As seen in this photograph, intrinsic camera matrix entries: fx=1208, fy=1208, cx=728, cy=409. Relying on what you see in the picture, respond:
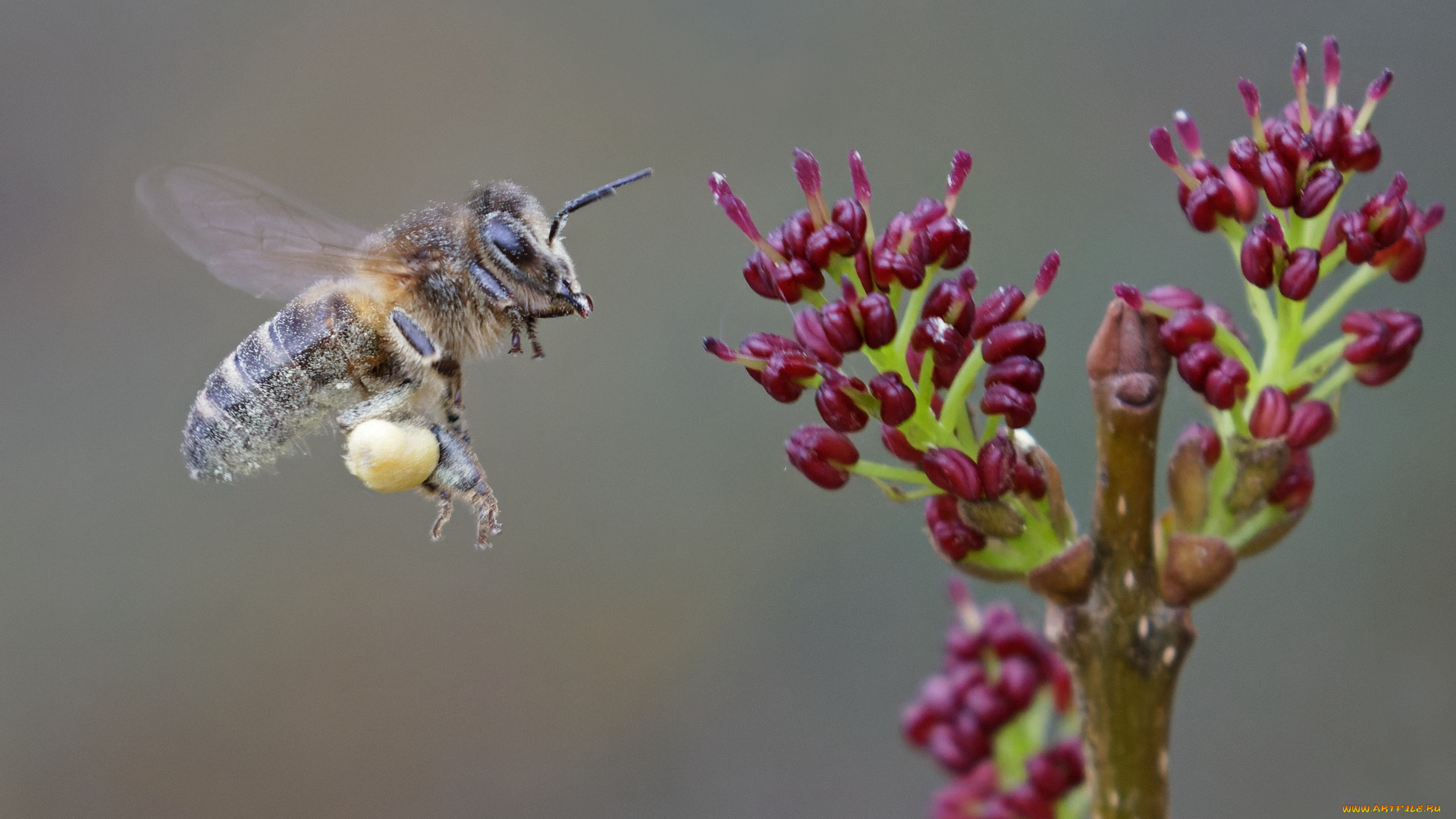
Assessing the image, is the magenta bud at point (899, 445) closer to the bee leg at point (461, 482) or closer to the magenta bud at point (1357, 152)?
the magenta bud at point (1357, 152)

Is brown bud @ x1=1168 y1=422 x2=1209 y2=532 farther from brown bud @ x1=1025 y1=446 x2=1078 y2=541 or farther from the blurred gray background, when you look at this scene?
the blurred gray background

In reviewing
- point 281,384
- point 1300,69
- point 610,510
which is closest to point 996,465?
point 1300,69

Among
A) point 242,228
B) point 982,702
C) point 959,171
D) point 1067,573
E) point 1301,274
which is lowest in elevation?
point 982,702

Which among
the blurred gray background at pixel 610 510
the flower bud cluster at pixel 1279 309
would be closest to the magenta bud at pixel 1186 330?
the flower bud cluster at pixel 1279 309

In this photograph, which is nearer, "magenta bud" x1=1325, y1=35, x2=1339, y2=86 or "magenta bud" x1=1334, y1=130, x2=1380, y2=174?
"magenta bud" x1=1334, y1=130, x2=1380, y2=174

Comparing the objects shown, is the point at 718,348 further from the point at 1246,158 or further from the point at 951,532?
the point at 1246,158

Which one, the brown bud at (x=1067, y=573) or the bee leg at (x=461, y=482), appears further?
the bee leg at (x=461, y=482)

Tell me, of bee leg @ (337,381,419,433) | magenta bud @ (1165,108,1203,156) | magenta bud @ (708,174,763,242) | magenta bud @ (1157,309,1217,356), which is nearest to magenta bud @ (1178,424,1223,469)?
magenta bud @ (1157,309,1217,356)
